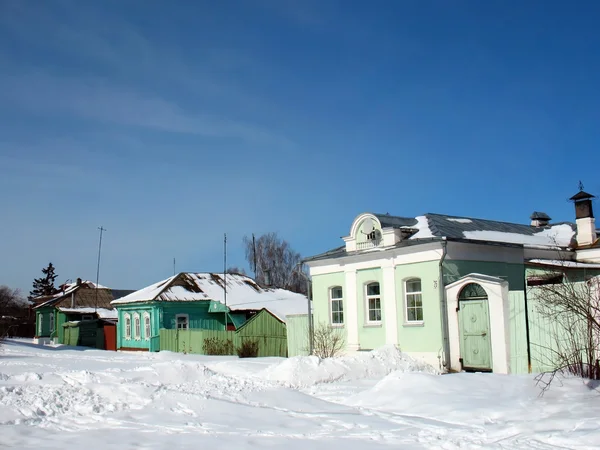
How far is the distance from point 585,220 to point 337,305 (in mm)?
9133

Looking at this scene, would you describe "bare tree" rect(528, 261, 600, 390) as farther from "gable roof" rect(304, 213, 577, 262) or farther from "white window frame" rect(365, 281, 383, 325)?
"white window frame" rect(365, 281, 383, 325)

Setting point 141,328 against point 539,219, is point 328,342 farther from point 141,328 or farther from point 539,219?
point 141,328

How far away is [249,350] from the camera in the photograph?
26.5 m

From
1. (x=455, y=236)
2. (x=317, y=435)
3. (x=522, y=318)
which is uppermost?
(x=455, y=236)

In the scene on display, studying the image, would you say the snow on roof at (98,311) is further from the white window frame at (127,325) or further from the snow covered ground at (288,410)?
the snow covered ground at (288,410)

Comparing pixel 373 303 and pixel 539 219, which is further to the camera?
pixel 539 219

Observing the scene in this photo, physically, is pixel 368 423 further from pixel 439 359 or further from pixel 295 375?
pixel 439 359

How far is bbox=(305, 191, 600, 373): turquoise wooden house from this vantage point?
1623 cm

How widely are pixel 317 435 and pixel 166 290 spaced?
81.3 feet

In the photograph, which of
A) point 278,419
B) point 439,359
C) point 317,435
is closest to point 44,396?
point 278,419

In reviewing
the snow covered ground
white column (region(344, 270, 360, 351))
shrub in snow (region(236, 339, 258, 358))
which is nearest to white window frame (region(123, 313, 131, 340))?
shrub in snow (region(236, 339, 258, 358))

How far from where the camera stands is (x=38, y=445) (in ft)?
29.6

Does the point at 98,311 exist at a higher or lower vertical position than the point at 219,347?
higher

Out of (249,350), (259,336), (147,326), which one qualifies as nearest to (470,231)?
(259,336)
